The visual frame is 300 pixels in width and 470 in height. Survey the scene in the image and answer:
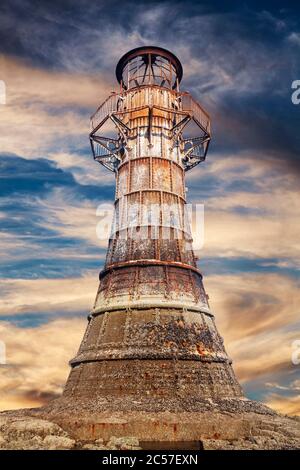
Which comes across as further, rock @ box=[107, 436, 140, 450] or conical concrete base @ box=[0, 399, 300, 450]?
conical concrete base @ box=[0, 399, 300, 450]

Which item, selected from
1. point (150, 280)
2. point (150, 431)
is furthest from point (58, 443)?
point (150, 280)

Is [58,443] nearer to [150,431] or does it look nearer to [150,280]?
[150,431]

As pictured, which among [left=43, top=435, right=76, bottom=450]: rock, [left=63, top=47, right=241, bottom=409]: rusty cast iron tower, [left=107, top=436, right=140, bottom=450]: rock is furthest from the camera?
[left=63, top=47, right=241, bottom=409]: rusty cast iron tower

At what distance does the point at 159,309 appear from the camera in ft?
65.4

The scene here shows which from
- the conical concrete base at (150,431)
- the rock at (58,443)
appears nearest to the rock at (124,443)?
the conical concrete base at (150,431)

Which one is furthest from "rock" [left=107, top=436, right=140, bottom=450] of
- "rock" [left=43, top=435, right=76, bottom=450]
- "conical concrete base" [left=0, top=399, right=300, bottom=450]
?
"rock" [left=43, top=435, right=76, bottom=450]

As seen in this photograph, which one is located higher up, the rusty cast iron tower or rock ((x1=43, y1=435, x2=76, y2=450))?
the rusty cast iron tower

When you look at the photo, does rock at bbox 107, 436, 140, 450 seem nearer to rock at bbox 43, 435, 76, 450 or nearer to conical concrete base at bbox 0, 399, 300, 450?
conical concrete base at bbox 0, 399, 300, 450

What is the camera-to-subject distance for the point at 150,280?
2091 centimetres

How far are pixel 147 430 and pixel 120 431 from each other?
3.31 feet

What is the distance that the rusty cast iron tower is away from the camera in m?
18.0

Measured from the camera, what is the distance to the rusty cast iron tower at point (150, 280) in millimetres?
17984
